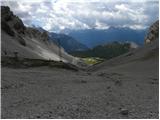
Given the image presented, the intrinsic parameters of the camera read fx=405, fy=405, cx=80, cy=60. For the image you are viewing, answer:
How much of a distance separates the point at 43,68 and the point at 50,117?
33.7 metres

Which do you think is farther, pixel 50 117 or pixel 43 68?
pixel 43 68

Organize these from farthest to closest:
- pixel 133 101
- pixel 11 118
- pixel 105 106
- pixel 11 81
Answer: pixel 11 81 < pixel 133 101 < pixel 105 106 < pixel 11 118

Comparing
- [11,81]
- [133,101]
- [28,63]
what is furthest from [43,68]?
[133,101]

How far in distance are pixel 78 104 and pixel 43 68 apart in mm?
29889

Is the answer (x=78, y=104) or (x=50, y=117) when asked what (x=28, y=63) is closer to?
(x=78, y=104)

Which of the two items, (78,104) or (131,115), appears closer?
(131,115)

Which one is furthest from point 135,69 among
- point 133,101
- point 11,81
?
point 133,101

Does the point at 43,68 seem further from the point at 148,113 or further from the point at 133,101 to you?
the point at 148,113

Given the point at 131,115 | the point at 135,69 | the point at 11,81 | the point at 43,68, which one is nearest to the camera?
the point at 131,115

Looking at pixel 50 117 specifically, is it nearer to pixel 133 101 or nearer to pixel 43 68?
pixel 133 101

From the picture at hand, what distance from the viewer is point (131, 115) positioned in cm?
1686

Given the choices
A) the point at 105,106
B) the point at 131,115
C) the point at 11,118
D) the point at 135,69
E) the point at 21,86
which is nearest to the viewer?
the point at 11,118

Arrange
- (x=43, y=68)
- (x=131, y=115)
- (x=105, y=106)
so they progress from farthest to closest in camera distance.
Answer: (x=43, y=68)
(x=105, y=106)
(x=131, y=115)

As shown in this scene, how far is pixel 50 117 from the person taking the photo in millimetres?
15727
